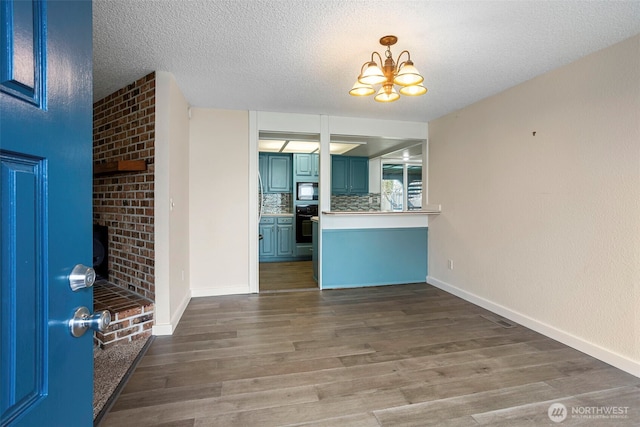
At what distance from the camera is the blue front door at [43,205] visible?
0.48 meters

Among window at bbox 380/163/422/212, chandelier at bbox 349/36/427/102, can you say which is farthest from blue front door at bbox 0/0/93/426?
window at bbox 380/163/422/212

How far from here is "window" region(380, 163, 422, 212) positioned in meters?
6.98

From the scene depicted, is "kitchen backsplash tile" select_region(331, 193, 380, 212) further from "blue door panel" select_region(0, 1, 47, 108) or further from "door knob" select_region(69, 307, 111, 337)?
"blue door panel" select_region(0, 1, 47, 108)

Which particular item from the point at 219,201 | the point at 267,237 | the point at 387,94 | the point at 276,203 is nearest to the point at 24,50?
the point at 387,94

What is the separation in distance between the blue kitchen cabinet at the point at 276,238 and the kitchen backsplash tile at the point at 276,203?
1.36 feet

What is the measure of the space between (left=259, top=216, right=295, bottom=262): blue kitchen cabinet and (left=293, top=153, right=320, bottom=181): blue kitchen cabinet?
884 millimetres

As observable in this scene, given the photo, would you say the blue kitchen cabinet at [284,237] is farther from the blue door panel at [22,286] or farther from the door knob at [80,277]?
the blue door panel at [22,286]

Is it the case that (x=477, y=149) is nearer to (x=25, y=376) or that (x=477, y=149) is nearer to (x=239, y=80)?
(x=239, y=80)

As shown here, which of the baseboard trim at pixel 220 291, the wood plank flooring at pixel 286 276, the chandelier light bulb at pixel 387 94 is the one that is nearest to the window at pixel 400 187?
the wood plank flooring at pixel 286 276

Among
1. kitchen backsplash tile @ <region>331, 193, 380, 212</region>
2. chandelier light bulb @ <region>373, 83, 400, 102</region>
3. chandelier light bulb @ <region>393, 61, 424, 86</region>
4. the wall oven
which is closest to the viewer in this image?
chandelier light bulb @ <region>393, 61, 424, 86</region>

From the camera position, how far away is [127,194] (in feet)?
9.52

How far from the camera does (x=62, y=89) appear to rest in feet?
2.02

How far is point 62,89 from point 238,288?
11.3 feet

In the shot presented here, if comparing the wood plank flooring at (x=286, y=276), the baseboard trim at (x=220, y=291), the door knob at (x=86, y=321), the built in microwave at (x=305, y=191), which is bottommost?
the wood plank flooring at (x=286, y=276)
